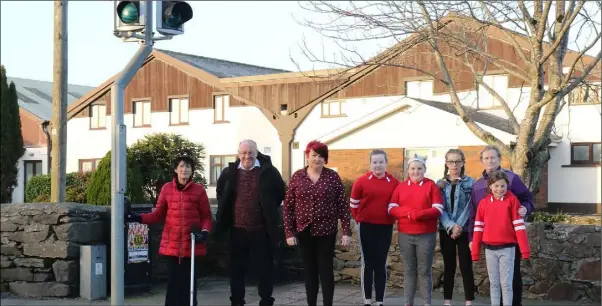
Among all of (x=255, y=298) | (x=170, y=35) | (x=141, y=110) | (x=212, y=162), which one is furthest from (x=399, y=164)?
(x=170, y=35)

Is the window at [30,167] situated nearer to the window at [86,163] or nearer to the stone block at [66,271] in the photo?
the window at [86,163]

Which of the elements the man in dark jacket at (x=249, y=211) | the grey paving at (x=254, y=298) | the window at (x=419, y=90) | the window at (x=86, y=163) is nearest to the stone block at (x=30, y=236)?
the grey paving at (x=254, y=298)

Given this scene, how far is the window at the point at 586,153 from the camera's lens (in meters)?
30.6

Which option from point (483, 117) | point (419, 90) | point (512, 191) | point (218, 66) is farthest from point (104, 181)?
point (218, 66)

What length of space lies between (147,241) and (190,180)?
212cm

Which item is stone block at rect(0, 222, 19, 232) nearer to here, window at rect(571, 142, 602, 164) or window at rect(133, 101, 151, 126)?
window at rect(571, 142, 602, 164)

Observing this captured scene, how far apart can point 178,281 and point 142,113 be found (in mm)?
33752

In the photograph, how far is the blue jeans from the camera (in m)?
8.34

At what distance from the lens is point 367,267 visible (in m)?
8.92

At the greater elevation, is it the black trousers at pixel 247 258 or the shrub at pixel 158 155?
the shrub at pixel 158 155

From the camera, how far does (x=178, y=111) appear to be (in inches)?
1604

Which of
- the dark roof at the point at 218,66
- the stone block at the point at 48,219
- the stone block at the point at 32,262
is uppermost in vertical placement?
the dark roof at the point at 218,66

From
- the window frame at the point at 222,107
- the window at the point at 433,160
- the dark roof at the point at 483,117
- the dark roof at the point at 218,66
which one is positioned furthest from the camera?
the dark roof at the point at 218,66

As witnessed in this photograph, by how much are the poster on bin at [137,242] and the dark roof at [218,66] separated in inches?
1174
